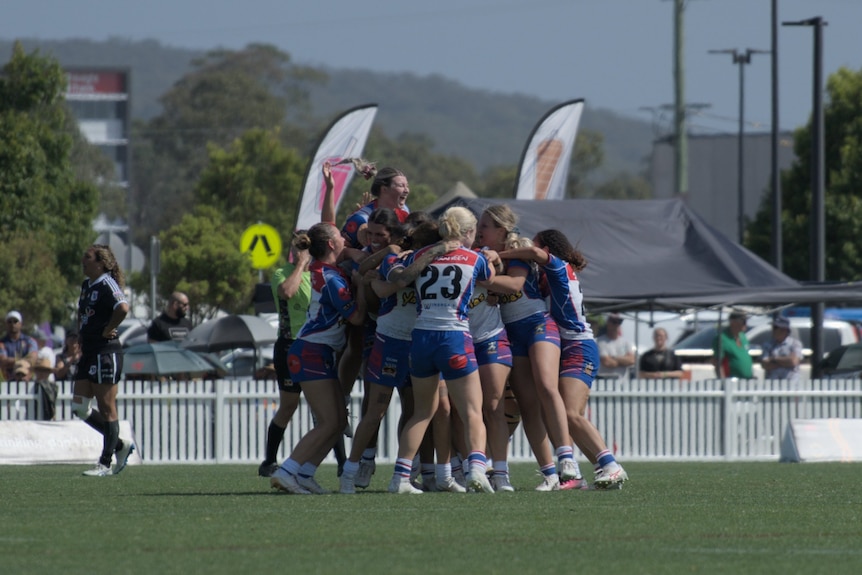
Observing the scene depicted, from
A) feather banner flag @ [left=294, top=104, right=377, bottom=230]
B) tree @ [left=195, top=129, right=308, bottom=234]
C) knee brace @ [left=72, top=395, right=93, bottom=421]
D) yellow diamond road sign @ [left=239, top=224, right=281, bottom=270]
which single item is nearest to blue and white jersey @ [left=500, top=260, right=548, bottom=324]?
knee brace @ [left=72, top=395, right=93, bottom=421]

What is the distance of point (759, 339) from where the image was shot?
121 ft

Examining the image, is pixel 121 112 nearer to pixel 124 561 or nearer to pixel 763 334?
pixel 763 334

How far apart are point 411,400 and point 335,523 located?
254 centimetres

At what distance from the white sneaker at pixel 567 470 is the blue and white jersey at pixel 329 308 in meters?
1.73

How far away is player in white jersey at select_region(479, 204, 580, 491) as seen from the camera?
412 inches

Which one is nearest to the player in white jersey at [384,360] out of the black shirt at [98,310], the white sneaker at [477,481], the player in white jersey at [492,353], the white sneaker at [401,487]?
the white sneaker at [401,487]

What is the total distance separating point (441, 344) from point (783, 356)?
1178 cm

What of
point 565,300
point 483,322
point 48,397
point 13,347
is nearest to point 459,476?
point 483,322

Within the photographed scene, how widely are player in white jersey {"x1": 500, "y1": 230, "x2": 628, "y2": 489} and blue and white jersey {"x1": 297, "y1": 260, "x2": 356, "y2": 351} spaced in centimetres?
131

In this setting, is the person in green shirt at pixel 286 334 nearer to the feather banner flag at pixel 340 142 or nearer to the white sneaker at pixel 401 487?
the white sneaker at pixel 401 487

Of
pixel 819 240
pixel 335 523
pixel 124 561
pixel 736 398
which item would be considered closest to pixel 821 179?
pixel 819 240

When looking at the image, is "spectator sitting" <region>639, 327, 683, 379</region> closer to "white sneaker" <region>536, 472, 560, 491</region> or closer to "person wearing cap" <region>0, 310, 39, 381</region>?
"person wearing cap" <region>0, 310, 39, 381</region>

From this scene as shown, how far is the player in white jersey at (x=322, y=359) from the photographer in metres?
9.95

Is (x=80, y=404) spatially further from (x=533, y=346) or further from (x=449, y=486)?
(x=533, y=346)
